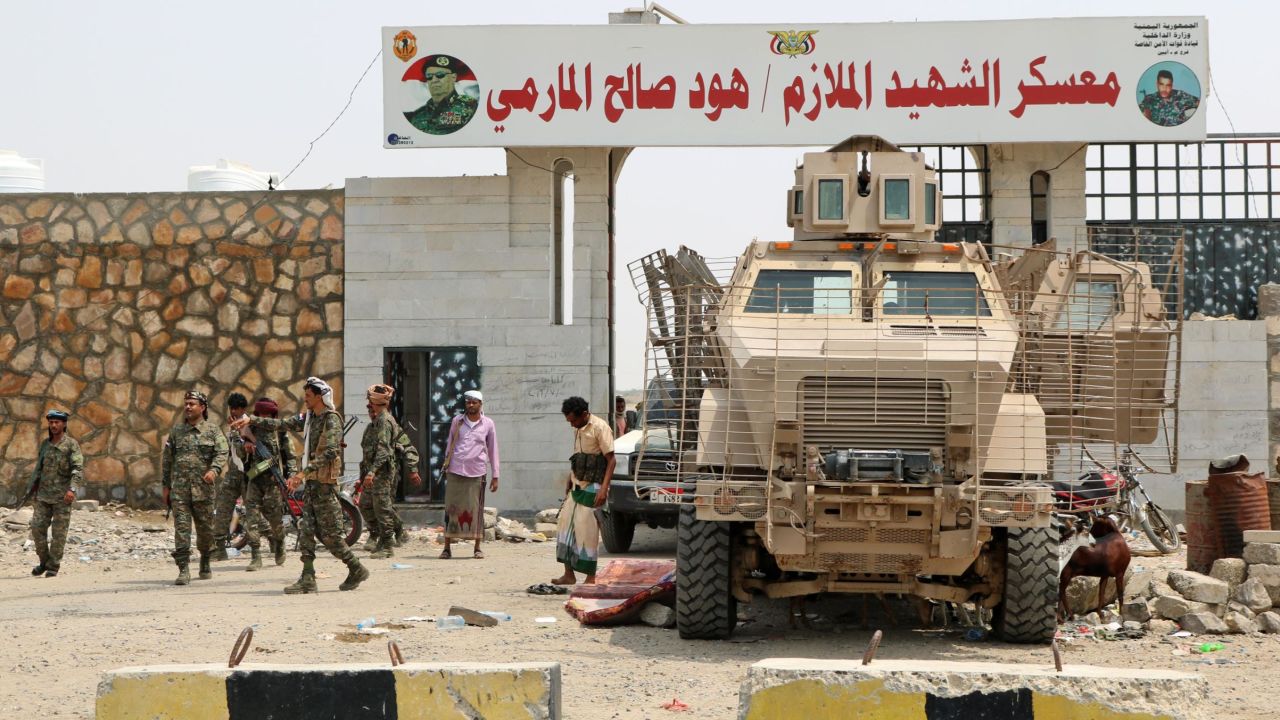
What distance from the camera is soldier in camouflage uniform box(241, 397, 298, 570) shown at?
13.2 m

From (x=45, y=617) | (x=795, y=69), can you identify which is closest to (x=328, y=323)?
(x=795, y=69)

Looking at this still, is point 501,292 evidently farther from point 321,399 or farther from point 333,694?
point 333,694

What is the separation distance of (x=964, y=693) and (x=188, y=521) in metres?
8.80

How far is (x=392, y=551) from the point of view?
594 inches

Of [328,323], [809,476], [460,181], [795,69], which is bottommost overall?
[809,476]

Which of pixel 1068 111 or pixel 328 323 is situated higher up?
pixel 1068 111

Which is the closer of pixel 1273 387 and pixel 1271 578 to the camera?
pixel 1271 578

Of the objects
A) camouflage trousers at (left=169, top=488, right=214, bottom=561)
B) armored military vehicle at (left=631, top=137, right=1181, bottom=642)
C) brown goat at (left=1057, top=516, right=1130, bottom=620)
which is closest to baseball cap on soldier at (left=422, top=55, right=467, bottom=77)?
camouflage trousers at (left=169, top=488, right=214, bottom=561)

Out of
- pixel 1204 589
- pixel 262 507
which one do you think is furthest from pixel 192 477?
pixel 1204 589

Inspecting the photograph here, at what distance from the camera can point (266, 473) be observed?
13.3 meters

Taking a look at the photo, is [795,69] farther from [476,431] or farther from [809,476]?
[809,476]

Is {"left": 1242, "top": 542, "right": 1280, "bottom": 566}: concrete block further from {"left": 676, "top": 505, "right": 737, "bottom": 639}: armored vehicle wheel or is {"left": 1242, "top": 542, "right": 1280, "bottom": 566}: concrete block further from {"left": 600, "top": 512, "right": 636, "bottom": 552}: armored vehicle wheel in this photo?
{"left": 600, "top": 512, "right": 636, "bottom": 552}: armored vehicle wheel

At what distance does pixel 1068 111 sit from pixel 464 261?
714cm

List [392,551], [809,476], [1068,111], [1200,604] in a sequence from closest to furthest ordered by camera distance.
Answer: [809,476]
[1200,604]
[392,551]
[1068,111]
